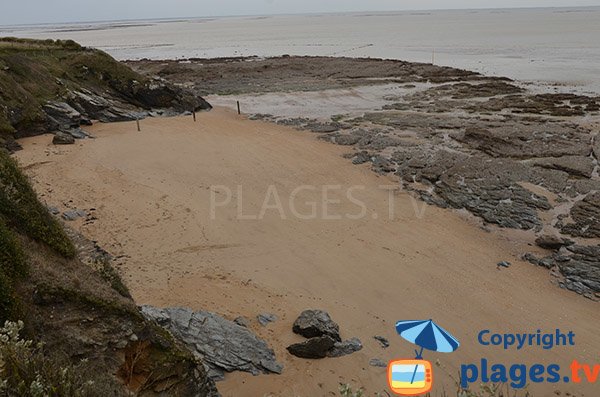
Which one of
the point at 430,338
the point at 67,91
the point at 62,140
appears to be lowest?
the point at 430,338

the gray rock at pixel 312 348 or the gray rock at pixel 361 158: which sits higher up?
the gray rock at pixel 361 158

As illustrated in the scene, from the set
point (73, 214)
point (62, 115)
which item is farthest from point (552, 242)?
point (62, 115)

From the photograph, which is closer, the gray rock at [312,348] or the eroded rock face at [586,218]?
the gray rock at [312,348]

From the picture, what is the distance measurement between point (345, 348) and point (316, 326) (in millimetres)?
684

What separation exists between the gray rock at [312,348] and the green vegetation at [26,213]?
4167 mm

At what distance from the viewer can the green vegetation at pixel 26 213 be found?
603cm

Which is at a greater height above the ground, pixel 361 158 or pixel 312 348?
pixel 361 158

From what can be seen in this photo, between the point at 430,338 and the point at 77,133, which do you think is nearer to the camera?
the point at 430,338

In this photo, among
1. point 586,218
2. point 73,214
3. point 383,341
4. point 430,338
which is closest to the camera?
point 430,338

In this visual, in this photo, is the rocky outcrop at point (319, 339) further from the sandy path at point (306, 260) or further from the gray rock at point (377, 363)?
the gray rock at point (377, 363)

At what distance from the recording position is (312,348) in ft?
27.2

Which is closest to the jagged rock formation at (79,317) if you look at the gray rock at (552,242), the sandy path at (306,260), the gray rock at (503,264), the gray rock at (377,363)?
the sandy path at (306,260)

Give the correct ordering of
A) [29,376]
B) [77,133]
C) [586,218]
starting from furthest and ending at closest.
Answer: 1. [77,133]
2. [586,218]
3. [29,376]

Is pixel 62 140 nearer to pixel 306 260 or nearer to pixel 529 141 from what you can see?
pixel 306 260
